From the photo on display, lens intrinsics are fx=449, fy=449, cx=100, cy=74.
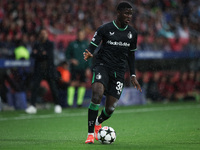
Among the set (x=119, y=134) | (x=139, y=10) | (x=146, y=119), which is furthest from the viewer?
(x=139, y=10)

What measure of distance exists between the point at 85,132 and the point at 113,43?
2.26 meters

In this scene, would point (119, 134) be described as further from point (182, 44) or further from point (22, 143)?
point (182, 44)

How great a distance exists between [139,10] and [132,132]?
17.5m

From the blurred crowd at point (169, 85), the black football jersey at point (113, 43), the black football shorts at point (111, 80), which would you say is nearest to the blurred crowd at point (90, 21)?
the blurred crowd at point (169, 85)

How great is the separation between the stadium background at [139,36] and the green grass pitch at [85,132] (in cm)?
416

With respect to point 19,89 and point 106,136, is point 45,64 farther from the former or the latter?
point 106,136

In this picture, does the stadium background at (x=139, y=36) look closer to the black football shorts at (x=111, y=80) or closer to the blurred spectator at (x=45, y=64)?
the blurred spectator at (x=45, y=64)

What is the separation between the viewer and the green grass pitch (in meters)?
6.80

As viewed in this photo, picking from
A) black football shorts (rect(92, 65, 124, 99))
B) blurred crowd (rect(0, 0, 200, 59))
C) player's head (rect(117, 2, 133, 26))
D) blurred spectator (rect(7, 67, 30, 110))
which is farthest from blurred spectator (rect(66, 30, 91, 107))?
player's head (rect(117, 2, 133, 26))

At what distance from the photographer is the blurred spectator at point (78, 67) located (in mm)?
14531

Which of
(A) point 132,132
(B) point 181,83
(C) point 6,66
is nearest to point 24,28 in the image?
(C) point 6,66

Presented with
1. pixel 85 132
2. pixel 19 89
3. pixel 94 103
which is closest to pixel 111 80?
pixel 94 103

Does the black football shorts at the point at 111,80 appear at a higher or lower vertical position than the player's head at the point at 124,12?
lower

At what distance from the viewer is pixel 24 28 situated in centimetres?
1683
